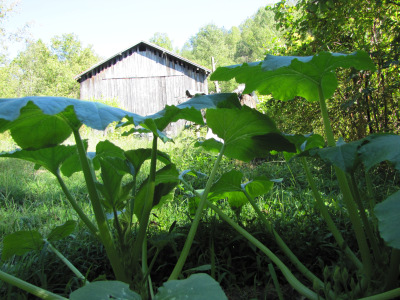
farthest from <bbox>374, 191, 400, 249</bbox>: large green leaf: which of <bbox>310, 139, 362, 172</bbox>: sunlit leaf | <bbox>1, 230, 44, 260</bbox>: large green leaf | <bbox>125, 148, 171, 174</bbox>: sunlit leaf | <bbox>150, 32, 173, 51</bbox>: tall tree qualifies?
<bbox>150, 32, 173, 51</bbox>: tall tree

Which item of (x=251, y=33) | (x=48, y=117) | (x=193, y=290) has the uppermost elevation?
(x=251, y=33)

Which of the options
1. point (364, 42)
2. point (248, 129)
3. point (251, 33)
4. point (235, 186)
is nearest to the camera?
point (248, 129)

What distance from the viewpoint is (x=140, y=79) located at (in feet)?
54.6

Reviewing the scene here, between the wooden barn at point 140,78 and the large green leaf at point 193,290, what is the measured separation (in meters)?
16.0

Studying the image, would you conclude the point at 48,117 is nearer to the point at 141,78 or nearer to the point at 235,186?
the point at 235,186

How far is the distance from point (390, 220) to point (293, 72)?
0.67 metres

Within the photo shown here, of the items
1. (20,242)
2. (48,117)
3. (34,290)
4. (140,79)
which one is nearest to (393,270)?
(34,290)

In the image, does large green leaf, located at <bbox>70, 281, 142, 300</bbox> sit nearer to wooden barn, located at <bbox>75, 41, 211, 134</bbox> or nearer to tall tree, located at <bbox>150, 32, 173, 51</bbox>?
wooden barn, located at <bbox>75, 41, 211, 134</bbox>

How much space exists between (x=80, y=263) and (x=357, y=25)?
350cm

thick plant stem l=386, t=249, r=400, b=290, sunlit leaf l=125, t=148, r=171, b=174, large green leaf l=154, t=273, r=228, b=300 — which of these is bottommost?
thick plant stem l=386, t=249, r=400, b=290

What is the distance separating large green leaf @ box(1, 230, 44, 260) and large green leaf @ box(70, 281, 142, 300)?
664 mm

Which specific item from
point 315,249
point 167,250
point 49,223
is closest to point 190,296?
point 167,250

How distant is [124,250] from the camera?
104 cm

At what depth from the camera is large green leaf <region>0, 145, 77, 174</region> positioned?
1151 mm
